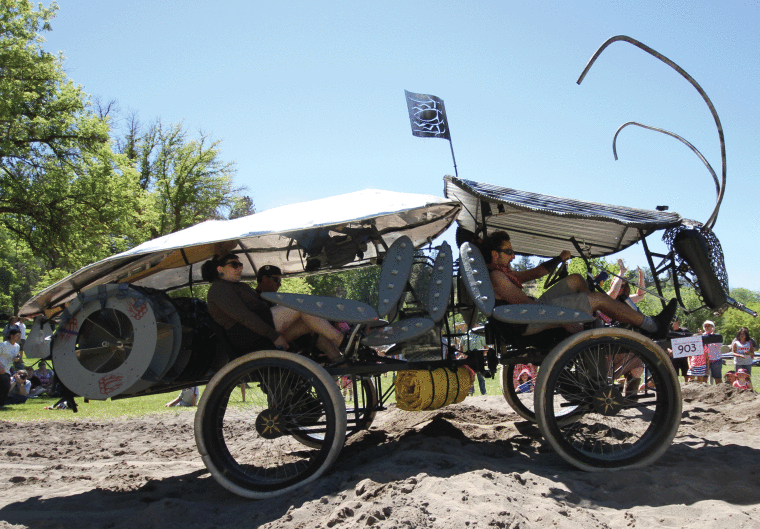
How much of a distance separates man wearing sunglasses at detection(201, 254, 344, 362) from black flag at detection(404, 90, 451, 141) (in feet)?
7.37

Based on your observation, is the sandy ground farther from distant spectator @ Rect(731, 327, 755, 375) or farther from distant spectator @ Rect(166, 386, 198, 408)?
distant spectator @ Rect(731, 327, 755, 375)

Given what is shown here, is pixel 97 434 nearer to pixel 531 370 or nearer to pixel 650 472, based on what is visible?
pixel 650 472

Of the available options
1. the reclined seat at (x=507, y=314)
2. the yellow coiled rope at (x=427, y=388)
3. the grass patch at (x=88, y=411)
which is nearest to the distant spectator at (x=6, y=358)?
the grass patch at (x=88, y=411)

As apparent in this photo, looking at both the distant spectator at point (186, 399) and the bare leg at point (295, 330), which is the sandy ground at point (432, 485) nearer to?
the bare leg at point (295, 330)

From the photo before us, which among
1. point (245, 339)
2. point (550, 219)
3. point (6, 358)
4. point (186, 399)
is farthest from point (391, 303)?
point (6, 358)

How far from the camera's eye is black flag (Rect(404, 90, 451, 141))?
5.73 meters

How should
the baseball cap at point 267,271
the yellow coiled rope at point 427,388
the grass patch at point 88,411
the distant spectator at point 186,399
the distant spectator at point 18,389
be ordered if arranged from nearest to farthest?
the yellow coiled rope at point 427,388 < the baseball cap at point 267,271 < the grass patch at point 88,411 < the distant spectator at point 186,399 < the distant spectator at point 18,389

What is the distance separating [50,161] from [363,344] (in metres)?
15.2

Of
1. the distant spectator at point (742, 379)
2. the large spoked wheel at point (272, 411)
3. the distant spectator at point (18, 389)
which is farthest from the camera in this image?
the distant spectator at point (18, 389)

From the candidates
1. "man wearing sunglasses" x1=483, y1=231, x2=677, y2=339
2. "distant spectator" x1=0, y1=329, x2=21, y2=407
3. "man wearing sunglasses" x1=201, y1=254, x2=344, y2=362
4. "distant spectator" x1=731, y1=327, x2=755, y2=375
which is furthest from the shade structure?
"distant spectator" x1=0, y1=329, x2=21, y2=407

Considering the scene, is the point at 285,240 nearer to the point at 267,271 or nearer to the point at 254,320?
the point at 267,271

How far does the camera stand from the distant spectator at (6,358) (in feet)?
30.1

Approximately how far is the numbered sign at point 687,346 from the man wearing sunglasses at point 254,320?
2.63 m

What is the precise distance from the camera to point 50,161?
16250 mm
